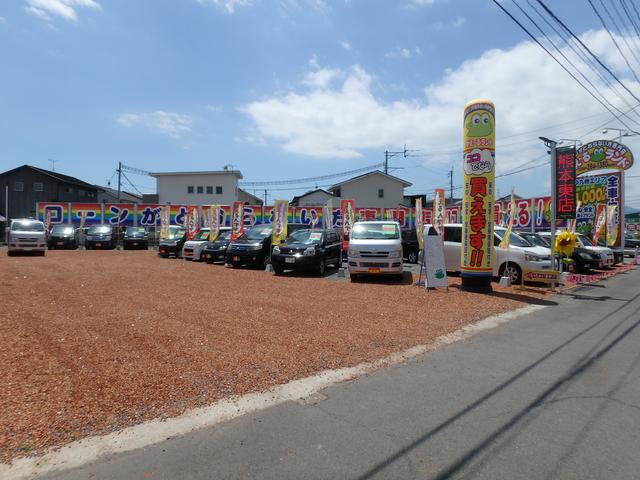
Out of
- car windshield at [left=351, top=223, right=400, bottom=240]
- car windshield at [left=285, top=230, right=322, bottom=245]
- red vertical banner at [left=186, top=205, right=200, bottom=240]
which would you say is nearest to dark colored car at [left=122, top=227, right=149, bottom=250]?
red vertical banner at [left=186, top=205, right=200, bottom=240]

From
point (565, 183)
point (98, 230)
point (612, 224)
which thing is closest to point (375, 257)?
point (565, 183)

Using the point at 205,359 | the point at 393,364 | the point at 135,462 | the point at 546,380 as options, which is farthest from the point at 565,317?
the point at 135,462

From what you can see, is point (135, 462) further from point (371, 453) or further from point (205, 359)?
point (205, 359)

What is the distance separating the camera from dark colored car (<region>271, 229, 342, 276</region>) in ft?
43.5

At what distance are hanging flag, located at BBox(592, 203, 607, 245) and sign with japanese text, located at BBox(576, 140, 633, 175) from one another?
2.41 metres

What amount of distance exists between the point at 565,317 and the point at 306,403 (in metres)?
6.50

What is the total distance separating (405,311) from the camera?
809 centimetres

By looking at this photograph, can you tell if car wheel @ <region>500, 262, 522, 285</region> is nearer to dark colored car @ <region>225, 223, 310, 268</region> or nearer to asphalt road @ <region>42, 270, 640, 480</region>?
asphalt road @ <region>42, 270, 640, 480</region>

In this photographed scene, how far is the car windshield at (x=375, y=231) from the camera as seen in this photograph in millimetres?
12562

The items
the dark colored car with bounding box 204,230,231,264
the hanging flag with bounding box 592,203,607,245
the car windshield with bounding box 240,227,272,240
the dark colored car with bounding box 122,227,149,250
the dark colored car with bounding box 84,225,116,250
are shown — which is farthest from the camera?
the dark colored car with bounding box 122,227,149,250

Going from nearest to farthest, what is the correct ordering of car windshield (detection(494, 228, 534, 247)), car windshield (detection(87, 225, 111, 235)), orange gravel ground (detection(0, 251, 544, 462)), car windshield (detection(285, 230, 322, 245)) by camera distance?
1. orange gravel ground (detection(0, 251, 544, 462))
2. car windshield (detection(494, 228, 534, 247))
3. car windshield (detection(285, 230, 322, 245))
4. car windshield (detection(87, 225, 111, 235))

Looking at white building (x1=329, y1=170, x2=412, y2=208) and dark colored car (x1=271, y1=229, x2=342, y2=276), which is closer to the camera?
dark colored car (x1=271, y1=229, x2=342, y2=276)

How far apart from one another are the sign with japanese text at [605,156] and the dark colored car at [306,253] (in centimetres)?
1316

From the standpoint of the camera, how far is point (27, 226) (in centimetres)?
1950
